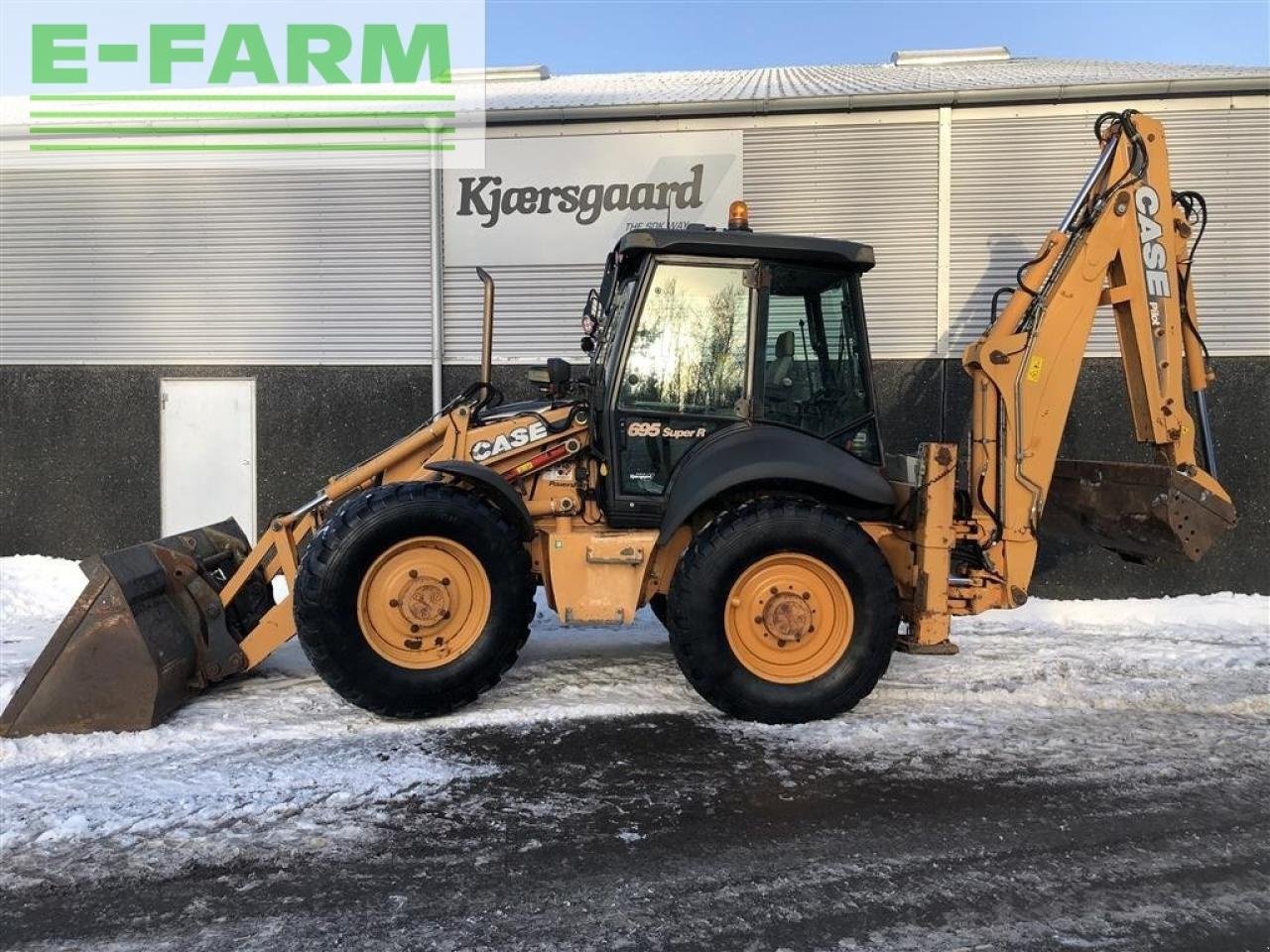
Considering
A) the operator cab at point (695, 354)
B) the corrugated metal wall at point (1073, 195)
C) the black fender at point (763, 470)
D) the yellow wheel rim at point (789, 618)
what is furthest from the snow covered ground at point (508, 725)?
the corrugated metal wall at point (1073, 195)

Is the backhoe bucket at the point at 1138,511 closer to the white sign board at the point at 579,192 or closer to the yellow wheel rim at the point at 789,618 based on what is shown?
the yellow wheel rim at the point at 789,618

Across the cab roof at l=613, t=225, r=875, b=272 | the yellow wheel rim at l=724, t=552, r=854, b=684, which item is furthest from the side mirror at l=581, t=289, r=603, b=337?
the yellow wheel rim at l=724, t=552, r=854, b=684

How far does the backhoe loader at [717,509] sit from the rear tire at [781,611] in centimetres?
1

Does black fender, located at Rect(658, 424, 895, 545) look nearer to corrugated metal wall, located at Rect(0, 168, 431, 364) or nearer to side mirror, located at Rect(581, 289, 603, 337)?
side mirror, located at Rect(581, 289, 603, 337)

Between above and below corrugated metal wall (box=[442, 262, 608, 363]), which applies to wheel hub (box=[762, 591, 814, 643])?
below

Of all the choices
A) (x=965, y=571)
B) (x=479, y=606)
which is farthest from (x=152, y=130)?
(x=965, y=571)

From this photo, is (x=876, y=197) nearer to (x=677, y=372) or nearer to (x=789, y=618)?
(x=677, y=372)

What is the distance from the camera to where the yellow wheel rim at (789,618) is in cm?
466

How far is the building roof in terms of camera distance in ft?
26.1

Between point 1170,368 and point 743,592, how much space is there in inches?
106

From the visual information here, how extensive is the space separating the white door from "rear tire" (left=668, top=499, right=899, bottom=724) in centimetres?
602

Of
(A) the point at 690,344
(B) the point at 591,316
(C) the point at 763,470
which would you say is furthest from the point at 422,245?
(C) the point at 763,470

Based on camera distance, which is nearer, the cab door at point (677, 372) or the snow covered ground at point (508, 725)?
the snow covered ground at point (508, 725)

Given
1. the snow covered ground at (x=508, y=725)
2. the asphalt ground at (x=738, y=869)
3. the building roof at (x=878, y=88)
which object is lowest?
the asphalt ground at (x=738, y=869)
